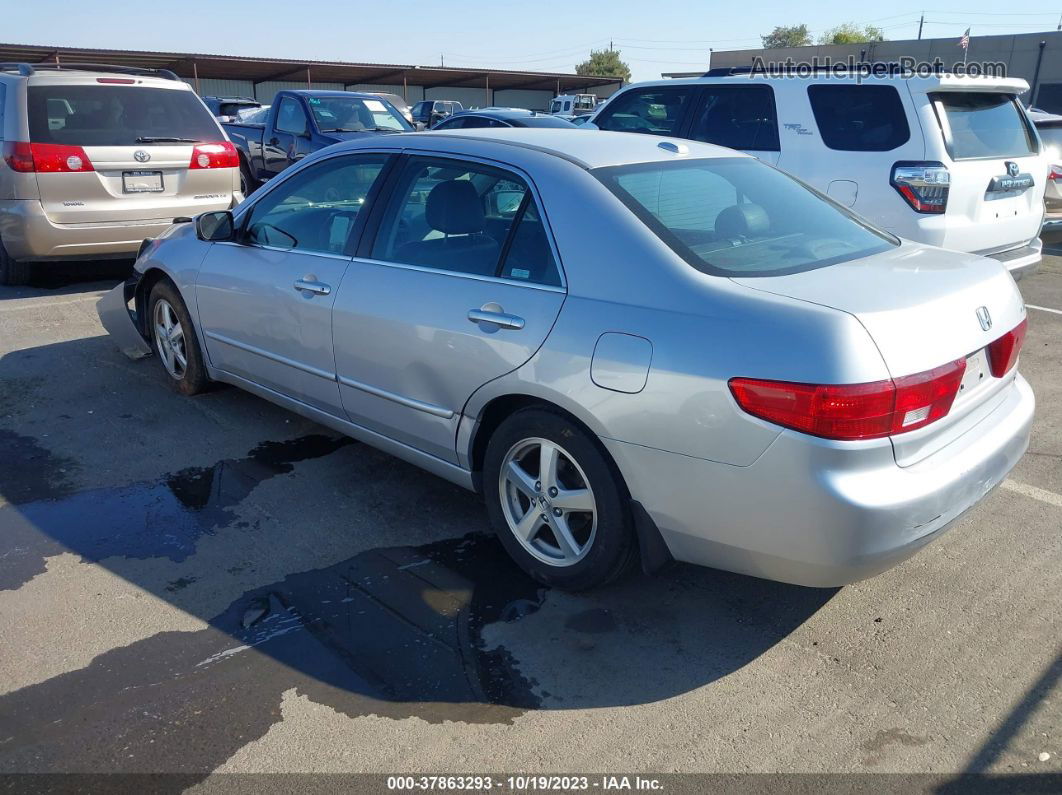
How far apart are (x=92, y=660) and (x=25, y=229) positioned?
569 cm

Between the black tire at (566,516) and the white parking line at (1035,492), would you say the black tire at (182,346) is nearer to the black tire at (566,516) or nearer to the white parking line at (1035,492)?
the black tire at (566,516)

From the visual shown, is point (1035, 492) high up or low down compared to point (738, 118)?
down

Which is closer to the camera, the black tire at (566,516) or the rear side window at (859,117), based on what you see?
the black tire at (566,516)

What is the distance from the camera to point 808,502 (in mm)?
2646

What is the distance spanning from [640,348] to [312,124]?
10.2 meters

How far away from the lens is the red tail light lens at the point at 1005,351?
3.20 m

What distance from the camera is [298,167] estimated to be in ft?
15.0

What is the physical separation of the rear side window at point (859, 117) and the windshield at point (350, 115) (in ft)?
23.0

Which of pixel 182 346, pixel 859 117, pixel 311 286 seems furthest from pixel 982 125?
pixel 182 346

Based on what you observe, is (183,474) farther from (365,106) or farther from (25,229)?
(365,106)

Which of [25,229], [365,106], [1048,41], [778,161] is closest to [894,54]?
[1048,41]

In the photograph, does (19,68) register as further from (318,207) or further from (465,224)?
(465,224)

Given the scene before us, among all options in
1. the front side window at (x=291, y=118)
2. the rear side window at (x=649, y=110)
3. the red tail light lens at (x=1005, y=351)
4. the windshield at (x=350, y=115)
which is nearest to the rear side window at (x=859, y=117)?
the rear side window at (x=649, y=110)

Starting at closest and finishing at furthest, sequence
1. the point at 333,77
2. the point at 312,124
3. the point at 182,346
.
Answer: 1. the point at 182,346
2. the point at 312,124
3. the point at 333,77
